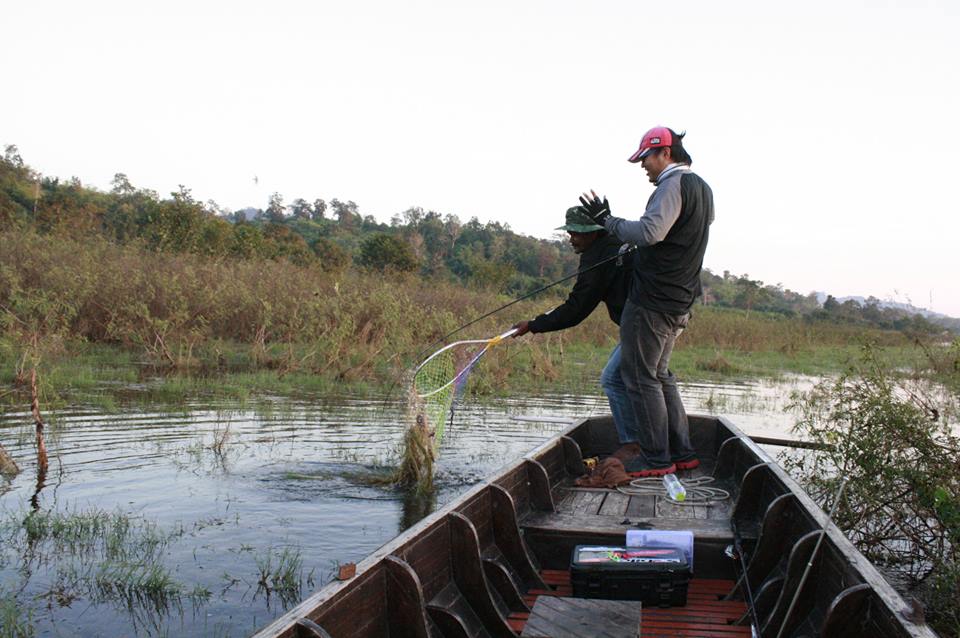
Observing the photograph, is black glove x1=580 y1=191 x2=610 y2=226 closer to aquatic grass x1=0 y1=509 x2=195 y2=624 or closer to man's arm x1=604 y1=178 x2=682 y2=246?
man's arm x1=604 y1=178 x2=682 y2=246

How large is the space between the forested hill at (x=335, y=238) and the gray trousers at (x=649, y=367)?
4.71 m

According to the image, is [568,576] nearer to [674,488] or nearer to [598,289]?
→ [674,488]

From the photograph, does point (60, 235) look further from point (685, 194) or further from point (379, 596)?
point (379, 596)

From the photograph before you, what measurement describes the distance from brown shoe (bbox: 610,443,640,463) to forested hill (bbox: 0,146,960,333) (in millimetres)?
4629

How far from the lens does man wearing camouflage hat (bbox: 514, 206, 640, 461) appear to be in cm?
597

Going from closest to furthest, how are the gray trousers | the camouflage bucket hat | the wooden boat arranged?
1. the wooden boat
2. the gray trousers
3. the camouflage bucket hat

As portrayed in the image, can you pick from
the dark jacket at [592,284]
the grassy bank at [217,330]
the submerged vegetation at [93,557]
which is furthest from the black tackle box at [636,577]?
the grassy bank at [217,330]

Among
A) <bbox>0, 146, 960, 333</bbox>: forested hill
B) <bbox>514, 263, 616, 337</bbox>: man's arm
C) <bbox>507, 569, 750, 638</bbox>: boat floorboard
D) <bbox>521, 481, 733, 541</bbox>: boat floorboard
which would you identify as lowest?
<bbox>507, 569, 750, 638</bbox>: boat floorboard

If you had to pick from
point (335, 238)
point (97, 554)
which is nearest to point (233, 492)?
point (97, 554)

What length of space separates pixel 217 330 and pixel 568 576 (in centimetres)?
1459

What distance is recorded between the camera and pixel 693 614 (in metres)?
4.11

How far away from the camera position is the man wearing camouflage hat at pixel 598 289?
5.97m

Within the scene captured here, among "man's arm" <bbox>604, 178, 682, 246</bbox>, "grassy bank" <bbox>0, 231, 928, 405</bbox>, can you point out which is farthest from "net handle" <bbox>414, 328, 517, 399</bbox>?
"grassy bank" <bbox>0, 231, 928, 405</bbox>

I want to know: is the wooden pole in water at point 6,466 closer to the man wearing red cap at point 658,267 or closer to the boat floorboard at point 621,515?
the boat floorboard at point 621,515
